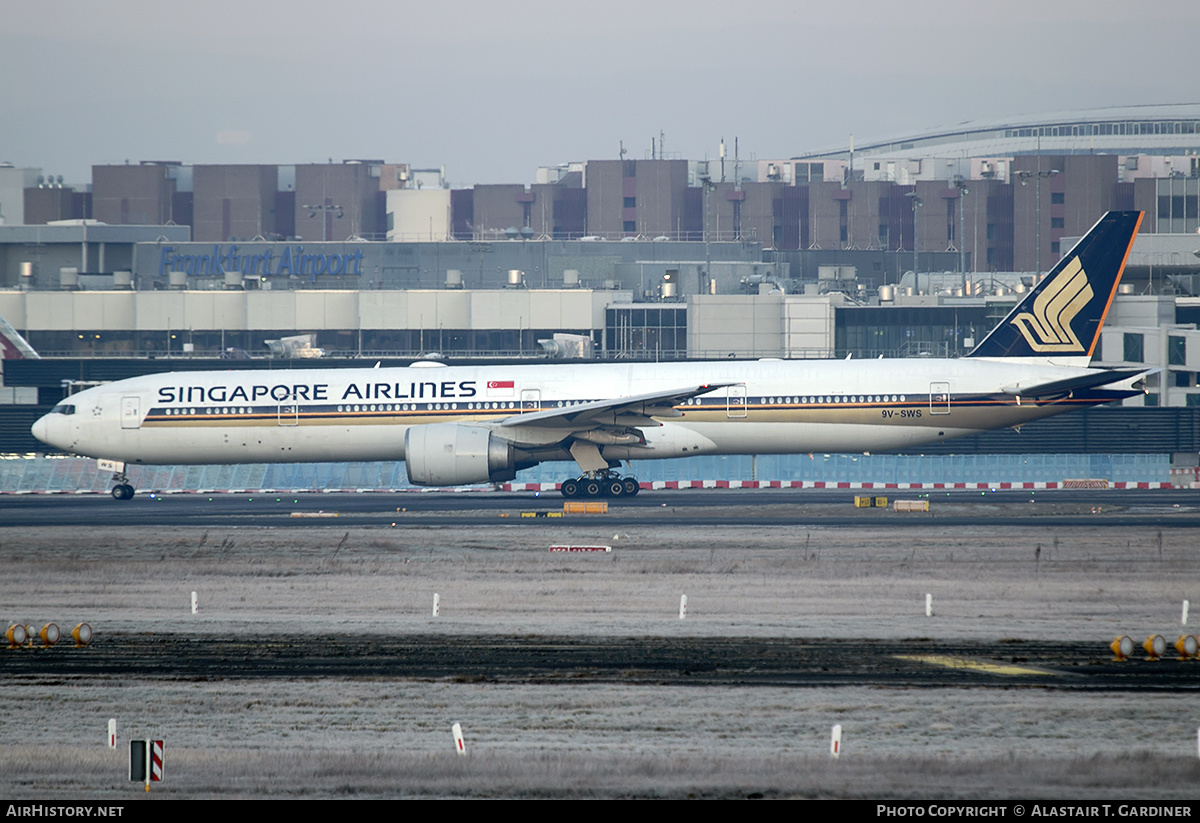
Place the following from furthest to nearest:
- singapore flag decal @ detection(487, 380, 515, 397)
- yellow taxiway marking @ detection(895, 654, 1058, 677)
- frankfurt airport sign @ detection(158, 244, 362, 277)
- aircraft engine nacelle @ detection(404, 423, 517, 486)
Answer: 1. frankfurt airport sign @ detection(158, 244, 362, 277)
2. singapore flag decal @ detection(487, 380, 515, 397)
3. aircraft engine nacelle @ detection(404, 423, 517, 486)
4. yellow taxiway marking @ detection(895, 654, 1058, 677)

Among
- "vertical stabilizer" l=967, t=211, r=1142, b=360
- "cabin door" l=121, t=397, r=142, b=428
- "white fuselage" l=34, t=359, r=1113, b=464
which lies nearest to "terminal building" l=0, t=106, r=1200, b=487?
"vertical stabilizer" l=967, t=211, r=1142, b=360

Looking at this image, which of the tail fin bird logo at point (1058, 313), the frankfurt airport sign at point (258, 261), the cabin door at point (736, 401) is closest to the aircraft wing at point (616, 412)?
the cabin door at point (736, 401)

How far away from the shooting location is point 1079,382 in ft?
121

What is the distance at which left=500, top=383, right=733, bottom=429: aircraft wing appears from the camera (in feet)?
119

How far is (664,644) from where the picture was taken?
61.5ft

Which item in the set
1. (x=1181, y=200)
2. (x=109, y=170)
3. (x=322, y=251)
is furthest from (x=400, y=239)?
(x=1181, y=200)

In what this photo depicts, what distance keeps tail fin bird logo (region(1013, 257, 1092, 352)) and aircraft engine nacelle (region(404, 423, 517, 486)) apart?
17.4 metres

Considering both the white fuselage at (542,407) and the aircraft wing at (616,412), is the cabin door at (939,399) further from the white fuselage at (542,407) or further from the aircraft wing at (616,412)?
the aircraft wing at (616,412)

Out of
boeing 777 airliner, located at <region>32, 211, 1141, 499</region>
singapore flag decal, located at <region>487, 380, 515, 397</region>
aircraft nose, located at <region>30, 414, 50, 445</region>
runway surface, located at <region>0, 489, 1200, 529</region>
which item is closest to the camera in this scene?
runway surface, located at <region>0, 489, 1200, 529</region>

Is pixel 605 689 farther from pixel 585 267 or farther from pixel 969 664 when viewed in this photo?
pixel 585 267

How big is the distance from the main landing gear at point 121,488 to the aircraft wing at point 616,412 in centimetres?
1395

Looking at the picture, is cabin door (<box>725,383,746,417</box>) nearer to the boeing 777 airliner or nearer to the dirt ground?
the boeing 777 airliner
